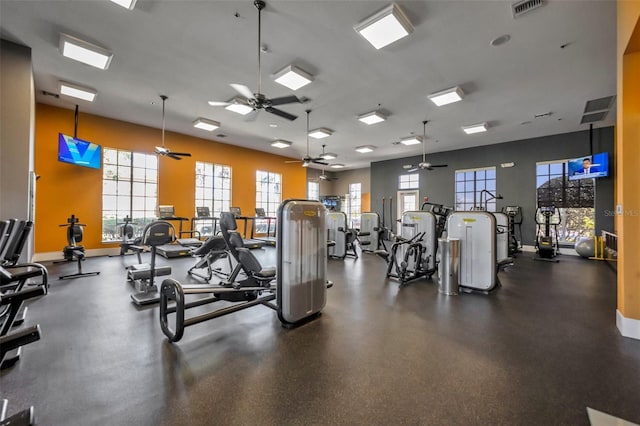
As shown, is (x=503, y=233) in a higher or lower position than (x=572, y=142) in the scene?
lower

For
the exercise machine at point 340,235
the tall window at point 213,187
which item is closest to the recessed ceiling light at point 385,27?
the exercise machine at point 340,235

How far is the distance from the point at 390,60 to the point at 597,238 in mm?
8043

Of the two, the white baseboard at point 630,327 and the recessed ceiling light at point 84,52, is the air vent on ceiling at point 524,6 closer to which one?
the white baseboard at point 630,327

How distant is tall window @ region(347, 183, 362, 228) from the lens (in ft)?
52.4

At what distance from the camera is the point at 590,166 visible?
7.81m

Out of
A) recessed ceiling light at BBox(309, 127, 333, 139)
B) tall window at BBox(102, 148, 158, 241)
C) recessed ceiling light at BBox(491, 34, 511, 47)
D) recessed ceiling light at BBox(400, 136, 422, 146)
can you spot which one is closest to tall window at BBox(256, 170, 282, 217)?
recessed ceiling light at BBox(309, 127, 333, 139)

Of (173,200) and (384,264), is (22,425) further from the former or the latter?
(173,200)

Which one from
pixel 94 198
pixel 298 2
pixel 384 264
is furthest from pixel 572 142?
pixel 94 198

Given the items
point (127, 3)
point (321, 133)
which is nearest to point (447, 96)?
point (321, 133)

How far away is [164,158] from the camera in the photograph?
853 cm

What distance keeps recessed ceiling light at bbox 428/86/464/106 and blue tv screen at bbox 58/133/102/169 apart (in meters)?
8.36

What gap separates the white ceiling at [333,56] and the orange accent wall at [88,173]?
1.83 feet

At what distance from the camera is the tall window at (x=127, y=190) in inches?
298

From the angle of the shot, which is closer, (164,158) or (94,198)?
(94,198)
